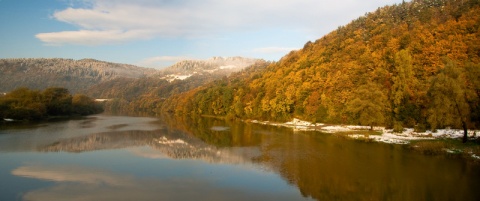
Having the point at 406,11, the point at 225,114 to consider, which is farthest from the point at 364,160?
the point at 225,114

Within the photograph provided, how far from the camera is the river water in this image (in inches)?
1104

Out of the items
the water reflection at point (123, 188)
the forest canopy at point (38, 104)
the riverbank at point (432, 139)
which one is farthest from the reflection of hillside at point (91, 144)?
the forest canopy at point (38, 104)

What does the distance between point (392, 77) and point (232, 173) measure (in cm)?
5643

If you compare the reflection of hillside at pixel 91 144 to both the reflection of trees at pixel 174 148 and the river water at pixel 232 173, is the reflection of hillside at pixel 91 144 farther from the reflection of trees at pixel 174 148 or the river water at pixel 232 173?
the river water at pixel 232 173

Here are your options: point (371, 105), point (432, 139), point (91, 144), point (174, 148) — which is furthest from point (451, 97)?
point (91, 144)

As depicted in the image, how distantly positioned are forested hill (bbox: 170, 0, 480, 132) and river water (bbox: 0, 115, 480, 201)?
13.7m

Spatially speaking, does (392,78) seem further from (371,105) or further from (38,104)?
(38,104)

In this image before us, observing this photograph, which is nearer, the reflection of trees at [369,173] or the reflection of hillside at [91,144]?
the reflection of trees at [369,173]

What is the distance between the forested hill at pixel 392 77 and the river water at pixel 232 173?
13.7m

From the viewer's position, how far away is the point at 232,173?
36188 mm

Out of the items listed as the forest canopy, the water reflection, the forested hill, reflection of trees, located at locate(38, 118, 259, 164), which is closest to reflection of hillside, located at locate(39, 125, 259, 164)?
reflection of trees, located at locate(38, 118, 259, 164)

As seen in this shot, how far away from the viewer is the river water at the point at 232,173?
2805 centimetres

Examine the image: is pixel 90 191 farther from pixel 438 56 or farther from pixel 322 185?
pixel 438 56

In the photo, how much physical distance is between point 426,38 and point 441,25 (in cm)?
522
